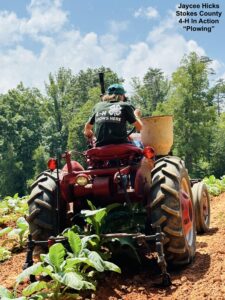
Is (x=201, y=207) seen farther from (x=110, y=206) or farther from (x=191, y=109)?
(x=191, y=109)

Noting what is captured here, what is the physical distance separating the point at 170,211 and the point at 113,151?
0.94 meters

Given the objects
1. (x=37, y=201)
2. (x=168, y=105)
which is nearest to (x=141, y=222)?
(x=37, y=201)

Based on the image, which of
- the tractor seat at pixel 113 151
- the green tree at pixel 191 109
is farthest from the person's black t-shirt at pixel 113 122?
the green tree at pixel 191 109

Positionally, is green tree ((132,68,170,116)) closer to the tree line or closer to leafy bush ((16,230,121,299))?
the tree line

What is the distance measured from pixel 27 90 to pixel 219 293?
6114 centimetres

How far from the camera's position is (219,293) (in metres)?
3.88

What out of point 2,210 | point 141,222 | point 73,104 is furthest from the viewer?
point 73,104

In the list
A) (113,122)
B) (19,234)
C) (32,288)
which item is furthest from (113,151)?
(19,234)

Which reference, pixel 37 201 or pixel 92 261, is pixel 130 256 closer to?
pixel 92 261

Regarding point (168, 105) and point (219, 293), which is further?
point (168, 105)

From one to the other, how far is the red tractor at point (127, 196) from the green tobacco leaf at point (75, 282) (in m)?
0.73

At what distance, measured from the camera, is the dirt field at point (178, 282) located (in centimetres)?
398

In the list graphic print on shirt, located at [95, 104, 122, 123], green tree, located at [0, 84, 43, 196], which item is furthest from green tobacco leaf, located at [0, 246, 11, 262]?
green tree, located at [0, 84, 43, 196]

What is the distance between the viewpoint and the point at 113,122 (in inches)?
200
